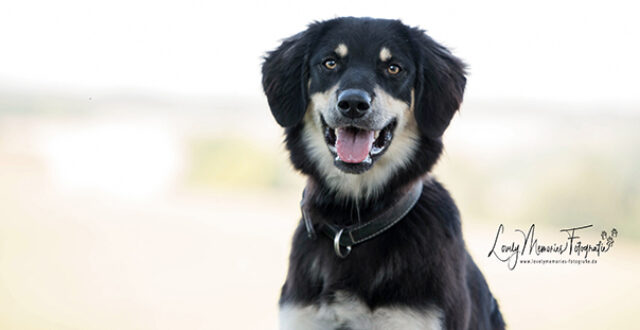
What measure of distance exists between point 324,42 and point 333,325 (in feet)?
4.68

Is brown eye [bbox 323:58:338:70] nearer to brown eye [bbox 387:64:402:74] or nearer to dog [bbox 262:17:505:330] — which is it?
dog [bbox 262:17:505:330]

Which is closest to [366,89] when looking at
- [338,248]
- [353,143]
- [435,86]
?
[353,143]

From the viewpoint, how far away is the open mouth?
3.38m

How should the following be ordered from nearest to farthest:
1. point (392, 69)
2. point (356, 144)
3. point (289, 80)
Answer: point (356, 144)
point (392, 69)
point (289, 80)

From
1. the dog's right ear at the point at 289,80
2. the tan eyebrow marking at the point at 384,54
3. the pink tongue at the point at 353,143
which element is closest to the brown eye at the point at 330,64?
Result: the dog's right ear at the point at 289,80

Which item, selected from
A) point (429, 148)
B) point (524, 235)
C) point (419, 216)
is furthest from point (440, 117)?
point (524, 235)

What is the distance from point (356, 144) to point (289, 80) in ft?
1.75

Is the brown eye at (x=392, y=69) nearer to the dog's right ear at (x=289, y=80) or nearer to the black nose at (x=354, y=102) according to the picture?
the black nose at (x=354, y=102)

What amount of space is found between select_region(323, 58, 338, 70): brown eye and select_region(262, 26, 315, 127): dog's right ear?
0.13 meters

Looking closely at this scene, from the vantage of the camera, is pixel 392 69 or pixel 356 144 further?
pixel 392 69

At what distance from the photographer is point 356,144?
3.43m

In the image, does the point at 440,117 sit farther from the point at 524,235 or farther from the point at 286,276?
the point at 524,235

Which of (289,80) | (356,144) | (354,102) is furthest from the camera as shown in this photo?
(289,80)

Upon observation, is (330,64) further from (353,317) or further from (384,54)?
(353,317)
